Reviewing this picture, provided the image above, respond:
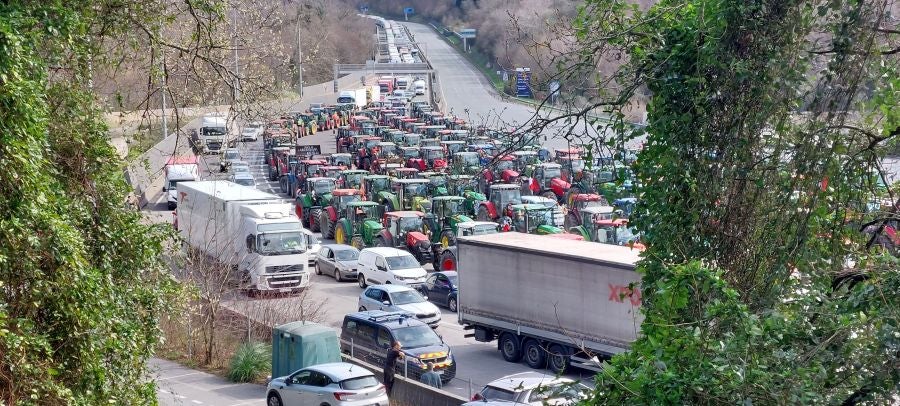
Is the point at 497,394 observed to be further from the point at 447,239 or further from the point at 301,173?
the point at 301,173

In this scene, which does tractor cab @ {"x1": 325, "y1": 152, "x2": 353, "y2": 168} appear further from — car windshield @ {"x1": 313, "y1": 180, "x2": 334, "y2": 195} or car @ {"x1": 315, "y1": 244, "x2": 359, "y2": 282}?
car @ {"x1": 315, "y1": 244, "x2": 359, "y2": 282}

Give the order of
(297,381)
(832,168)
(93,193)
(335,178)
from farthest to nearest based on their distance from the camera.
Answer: (335,178) → (297,381) → (93,193) → (832,168)

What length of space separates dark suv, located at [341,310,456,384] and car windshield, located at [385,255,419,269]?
6.79 meters

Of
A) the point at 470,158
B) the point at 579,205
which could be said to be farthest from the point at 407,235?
the point at 470,158

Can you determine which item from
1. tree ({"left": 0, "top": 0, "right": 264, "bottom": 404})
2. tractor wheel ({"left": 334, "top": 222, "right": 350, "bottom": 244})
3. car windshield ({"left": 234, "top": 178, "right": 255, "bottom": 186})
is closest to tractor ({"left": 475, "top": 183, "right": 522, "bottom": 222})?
tractor wheel ({"left": 334, "top": 222, "right": 350, "bottom": 244})

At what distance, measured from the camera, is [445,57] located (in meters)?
124

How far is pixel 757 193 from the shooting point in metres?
7.84

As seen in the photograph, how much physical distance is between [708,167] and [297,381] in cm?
1069

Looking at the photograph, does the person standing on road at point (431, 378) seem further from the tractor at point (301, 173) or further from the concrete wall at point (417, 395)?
the tractor at point (301, 173)

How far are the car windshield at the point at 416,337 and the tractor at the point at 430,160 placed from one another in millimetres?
26117

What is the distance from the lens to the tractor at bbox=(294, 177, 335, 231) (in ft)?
125

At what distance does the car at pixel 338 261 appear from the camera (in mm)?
30094

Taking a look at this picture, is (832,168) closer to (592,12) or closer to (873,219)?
(873,219)

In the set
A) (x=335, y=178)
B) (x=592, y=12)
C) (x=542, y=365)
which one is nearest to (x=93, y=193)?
(x=592, y=12)
